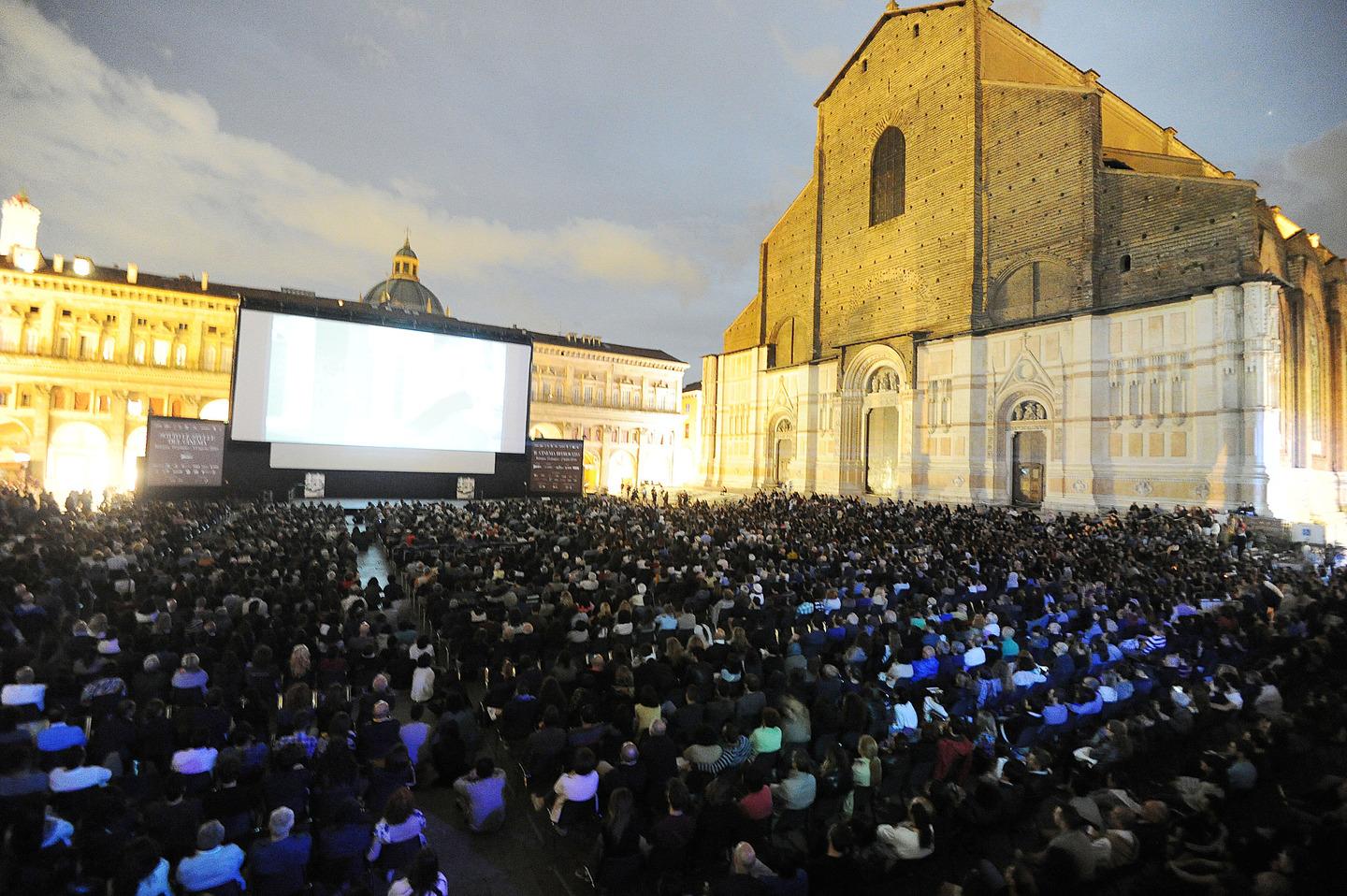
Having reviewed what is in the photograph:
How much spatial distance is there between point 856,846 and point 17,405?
4603 cm

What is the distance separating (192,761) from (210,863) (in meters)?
1.40

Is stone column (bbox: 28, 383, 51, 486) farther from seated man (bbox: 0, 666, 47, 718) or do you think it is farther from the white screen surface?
seated man (bbox: 0, 666, 47, 718)

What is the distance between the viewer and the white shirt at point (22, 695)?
5406mm

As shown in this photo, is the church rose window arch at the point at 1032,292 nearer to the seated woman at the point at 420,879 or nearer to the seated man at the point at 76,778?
the seated woman at the point at 420,879

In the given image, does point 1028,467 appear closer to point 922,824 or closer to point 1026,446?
point 1026,446

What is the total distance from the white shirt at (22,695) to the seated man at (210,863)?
3.28 metres

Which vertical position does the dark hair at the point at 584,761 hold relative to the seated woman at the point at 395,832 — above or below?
above

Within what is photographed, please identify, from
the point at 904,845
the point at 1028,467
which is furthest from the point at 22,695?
the point at 1028,467

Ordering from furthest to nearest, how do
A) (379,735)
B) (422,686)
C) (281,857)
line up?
(422,686) → (379,735) → (281,857)

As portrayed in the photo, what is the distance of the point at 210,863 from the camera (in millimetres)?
3660

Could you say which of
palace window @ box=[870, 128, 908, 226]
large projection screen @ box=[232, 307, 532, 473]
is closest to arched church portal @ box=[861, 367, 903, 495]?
palace window @ box=[870, 128, 908, 226]

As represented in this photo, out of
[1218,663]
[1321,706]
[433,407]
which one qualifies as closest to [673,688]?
[1321,706]

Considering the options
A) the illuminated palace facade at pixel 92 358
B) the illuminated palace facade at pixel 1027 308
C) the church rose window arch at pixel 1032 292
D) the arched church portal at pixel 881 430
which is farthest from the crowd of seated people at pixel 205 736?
the illuminated palace facade at pixel 92 358

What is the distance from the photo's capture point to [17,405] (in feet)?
108
